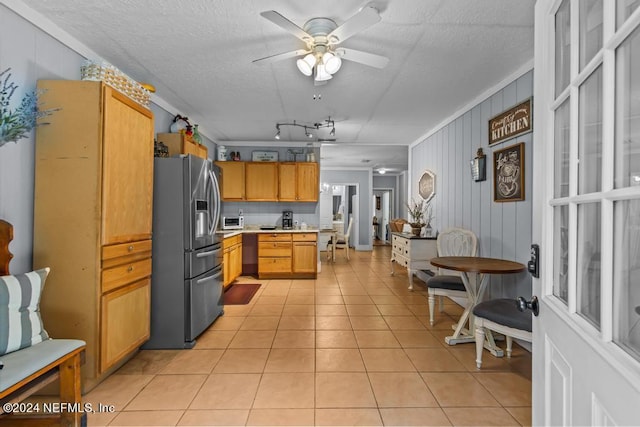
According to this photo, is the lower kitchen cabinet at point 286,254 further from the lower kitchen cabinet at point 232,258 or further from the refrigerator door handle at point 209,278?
the refrigerator door handle at point 209,278

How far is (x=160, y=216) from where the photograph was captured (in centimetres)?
277

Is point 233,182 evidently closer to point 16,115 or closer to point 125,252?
point 125,252

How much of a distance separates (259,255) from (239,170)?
1.59 meters

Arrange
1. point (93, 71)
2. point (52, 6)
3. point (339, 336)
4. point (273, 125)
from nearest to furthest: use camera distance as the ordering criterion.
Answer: point (52, 6), point (93, 71), point (339, 336), point (273, 125)

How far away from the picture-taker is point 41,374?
152 cm

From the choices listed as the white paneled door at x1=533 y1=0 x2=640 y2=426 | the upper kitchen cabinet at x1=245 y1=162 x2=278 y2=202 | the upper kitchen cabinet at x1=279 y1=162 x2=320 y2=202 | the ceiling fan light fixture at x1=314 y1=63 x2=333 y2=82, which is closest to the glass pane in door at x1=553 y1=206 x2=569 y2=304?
the white paneled door at x1=533 y1=0 x2=640 y2=426

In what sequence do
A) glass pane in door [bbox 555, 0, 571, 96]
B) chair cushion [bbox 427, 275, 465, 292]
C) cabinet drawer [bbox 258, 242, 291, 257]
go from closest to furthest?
glass pane in door [bbox 555, 0, 571, 96] → chair cushion [bbox 427, 275, 465, 292] → cabinet drawer [bbox 258, 242, 291, 257]

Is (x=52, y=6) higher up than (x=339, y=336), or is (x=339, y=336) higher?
(x=52, y=6)

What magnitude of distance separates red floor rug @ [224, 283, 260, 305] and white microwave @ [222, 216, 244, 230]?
1.10 metres

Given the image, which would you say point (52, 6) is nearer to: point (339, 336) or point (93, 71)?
point (93, 71)

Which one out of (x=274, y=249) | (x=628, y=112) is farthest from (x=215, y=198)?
(x=628, y=112)

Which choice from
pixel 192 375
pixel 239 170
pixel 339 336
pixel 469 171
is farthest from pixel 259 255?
pixel 469 171

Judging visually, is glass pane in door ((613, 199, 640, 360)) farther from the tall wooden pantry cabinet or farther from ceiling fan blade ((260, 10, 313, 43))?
the tall wooden pantry cabinet

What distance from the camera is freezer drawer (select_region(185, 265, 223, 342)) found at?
9.23 ft
